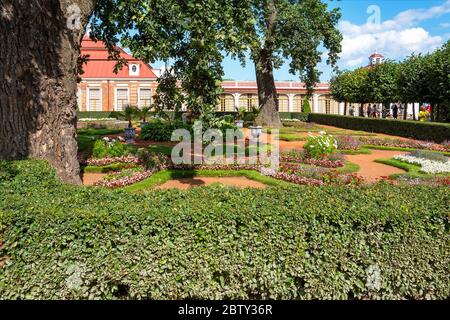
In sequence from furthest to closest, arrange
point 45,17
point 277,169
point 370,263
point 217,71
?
1. point 277,169
2. point 217,71
3. point 45,17
4. point 370,263

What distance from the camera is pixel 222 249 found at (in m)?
3.60

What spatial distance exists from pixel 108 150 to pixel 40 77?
4581mm

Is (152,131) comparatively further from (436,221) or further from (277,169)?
(436,221)

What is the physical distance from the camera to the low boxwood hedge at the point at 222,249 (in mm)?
3475

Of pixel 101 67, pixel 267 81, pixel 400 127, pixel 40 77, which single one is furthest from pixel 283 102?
pixel 40 77

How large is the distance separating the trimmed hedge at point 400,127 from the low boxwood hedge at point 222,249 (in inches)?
663

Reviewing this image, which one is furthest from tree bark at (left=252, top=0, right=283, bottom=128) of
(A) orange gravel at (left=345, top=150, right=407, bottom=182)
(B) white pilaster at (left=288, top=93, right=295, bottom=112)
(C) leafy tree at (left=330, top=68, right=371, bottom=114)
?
(B) white pilaster at (left=288, top=93, right=295, bottom=112)

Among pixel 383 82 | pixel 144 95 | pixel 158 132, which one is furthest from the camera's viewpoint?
pixel 144 95

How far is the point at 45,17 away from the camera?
22.5 ft

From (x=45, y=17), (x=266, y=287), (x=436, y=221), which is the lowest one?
(x=266, y=287)

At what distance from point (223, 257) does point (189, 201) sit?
76cm

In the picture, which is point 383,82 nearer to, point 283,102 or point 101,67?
point 283,102

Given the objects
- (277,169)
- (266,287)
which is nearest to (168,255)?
(266,287)

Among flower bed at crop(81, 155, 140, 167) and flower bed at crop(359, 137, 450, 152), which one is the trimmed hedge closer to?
flower bed at crop(359, 137, 450, 152)
